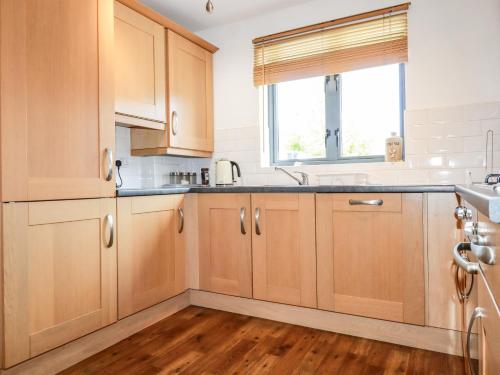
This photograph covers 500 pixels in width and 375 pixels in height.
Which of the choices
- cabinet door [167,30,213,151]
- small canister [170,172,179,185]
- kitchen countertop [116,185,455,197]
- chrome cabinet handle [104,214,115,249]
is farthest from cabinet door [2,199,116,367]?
small canister [170,172,179,185]

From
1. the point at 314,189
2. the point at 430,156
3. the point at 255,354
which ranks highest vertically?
the point at 430,156

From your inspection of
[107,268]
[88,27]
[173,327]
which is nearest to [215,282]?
[173,327]

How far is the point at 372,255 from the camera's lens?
2.04 m

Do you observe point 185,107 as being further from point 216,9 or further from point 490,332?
point 490,332

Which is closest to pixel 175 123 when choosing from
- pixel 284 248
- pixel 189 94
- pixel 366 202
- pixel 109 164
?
pixel 189 94

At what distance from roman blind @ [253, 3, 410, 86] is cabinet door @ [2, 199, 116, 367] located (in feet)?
5.91

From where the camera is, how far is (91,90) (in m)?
1.98

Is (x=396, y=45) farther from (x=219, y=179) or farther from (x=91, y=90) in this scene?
(x=91, y=90)

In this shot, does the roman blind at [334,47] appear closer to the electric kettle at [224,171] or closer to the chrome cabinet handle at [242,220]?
the electric kettle at [224,171]

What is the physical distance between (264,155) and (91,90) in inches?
62.9

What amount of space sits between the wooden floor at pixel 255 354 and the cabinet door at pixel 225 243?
0.93 feet

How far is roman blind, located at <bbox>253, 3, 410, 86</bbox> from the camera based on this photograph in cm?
260

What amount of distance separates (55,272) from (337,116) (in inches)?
89.2

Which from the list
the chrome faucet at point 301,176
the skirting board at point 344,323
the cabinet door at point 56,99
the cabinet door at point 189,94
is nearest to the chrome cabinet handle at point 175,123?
the cabinet door at point 189,94
